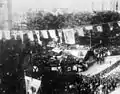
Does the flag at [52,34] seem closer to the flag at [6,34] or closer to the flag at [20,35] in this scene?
the flag at [20,35]

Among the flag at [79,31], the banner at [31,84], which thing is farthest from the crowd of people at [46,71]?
the flag at [79,31]

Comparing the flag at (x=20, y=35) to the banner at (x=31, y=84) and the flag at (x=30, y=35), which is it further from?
the banner at (x=31, y=84)

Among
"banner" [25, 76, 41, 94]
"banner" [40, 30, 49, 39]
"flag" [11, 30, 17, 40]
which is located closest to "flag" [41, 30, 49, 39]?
"banner" [40, 30, 49, 39]

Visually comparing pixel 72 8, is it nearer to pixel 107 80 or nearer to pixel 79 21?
pixel 79 21

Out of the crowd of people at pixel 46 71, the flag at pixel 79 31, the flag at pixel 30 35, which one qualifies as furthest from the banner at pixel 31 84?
the flag at pixel 79 31

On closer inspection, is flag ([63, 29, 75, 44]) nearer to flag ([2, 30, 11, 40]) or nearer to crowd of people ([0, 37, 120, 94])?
crowd of people ([0, 37, 120, 94])

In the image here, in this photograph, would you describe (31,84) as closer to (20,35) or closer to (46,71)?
(46,71)

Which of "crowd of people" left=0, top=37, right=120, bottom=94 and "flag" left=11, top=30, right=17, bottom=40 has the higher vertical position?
"flag" left=11, top=30, right=17, bottom=40

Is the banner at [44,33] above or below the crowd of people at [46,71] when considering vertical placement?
above
